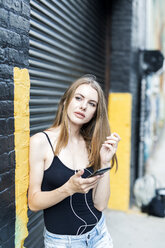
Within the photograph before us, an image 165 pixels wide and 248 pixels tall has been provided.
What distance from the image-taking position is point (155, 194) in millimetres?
5375

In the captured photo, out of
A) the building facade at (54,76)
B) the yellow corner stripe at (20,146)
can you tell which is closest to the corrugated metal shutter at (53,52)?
the building facade at (54,76)

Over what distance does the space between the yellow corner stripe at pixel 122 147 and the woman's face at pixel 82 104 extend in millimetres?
3190

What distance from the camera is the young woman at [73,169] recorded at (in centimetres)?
190

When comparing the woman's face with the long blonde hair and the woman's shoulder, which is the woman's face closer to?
the long blonde hair

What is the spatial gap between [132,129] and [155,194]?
4.36 ft

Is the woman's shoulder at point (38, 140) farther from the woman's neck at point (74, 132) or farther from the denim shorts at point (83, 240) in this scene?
the denim shorts at point (83, 240)

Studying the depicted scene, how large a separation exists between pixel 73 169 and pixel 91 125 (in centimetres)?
50

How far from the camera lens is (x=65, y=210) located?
78.5 inches

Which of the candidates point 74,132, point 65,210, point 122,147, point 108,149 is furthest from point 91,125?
point 122,147

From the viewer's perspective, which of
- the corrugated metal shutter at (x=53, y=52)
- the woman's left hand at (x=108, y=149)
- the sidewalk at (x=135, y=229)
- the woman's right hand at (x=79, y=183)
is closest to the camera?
the woman's right hand at (x=79, y=183)

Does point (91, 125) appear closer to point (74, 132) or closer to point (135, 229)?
point (74, 132)

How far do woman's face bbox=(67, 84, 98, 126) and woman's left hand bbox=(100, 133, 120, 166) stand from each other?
9.7 inches

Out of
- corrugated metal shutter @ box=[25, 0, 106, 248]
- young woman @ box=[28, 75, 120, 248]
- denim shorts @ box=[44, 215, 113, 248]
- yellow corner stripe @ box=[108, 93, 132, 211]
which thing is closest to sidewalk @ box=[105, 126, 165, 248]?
yellow corner stripe @ box=[108, 93, 132, 211]

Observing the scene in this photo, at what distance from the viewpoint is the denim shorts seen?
1950mm
